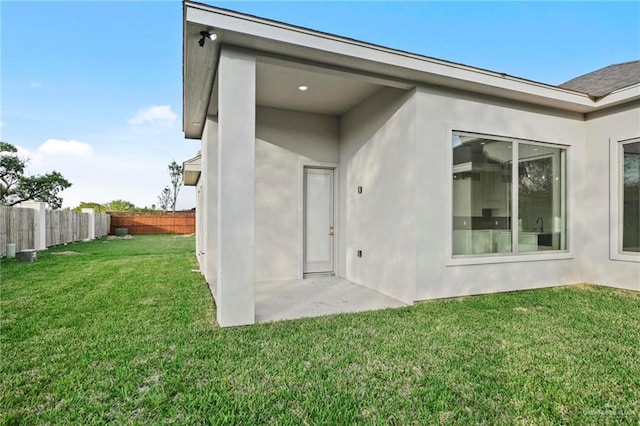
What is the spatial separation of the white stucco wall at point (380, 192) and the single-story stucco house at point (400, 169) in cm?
3

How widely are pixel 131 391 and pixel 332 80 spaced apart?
4.44 meters

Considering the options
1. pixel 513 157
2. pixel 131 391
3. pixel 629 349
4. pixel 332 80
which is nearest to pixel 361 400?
pixel 131 391

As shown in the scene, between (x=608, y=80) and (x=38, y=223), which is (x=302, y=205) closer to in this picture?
(x=608, y=80)

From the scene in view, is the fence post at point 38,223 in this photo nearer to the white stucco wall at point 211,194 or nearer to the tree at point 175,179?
the white stucco wall at point 211,194

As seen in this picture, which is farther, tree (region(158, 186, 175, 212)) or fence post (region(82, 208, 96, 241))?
tree (region(158, 186, 175, 212))

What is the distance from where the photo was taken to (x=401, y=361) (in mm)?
2785

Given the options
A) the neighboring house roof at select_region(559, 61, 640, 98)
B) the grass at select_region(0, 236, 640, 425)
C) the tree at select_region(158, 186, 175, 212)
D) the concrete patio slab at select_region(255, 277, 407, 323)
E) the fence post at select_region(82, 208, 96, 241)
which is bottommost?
the concrete patio slab at select_region(255, 277, 407, 323)

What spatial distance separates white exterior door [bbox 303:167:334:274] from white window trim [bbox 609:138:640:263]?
4.85 m

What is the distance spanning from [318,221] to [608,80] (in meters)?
6.18

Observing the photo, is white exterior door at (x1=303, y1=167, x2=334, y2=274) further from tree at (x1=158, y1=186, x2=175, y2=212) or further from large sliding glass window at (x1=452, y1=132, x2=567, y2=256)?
tree at (x1=158, y1=186, x2=175, y2=212)

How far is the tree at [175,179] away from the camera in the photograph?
33906 millimetres

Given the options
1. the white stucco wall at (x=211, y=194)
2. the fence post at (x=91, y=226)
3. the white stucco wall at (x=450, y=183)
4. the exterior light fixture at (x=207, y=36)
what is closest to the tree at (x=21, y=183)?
the fence post at (x=91, y=226)

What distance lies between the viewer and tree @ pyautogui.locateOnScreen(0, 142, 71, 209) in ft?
66.0

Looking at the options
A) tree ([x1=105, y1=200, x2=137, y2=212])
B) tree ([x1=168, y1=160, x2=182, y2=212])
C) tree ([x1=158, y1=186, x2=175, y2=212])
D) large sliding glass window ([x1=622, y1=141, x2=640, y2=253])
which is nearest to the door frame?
large sliding glass window ([x1=622, y1=141, x2=640, y2=253])
